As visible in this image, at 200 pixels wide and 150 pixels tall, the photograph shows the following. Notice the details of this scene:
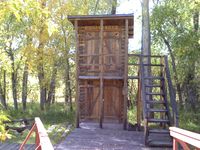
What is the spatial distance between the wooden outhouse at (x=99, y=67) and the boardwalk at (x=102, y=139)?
0.97m

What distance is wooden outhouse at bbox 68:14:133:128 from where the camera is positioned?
11070 mm

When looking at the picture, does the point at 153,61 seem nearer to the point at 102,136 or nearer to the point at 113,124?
the point at 113,124

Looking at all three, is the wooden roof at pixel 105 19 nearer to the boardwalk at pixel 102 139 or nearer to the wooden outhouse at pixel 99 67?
the wooden outhouse at pixel 99 67

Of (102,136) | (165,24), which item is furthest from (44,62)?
(102,136)

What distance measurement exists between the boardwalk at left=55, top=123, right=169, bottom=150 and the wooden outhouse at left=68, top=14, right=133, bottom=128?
0.97 meters

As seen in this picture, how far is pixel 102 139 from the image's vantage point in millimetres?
8703

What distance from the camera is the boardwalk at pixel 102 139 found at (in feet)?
25.4

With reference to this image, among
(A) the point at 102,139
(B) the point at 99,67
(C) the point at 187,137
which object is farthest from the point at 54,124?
(C) the point at 187,137

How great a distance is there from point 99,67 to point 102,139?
10.6ft

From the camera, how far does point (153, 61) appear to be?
19.2m

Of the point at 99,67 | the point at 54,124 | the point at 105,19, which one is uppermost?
the point at 105,19

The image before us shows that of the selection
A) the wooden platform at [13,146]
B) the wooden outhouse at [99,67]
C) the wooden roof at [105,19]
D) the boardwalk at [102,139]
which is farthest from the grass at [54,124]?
the wooden roof at [105,19]

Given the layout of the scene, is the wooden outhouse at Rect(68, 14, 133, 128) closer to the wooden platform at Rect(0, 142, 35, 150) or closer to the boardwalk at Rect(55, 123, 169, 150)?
the boardwalk at Rect(55, 123, 169, 150)

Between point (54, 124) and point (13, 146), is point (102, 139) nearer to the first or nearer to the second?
point (13, 146)
